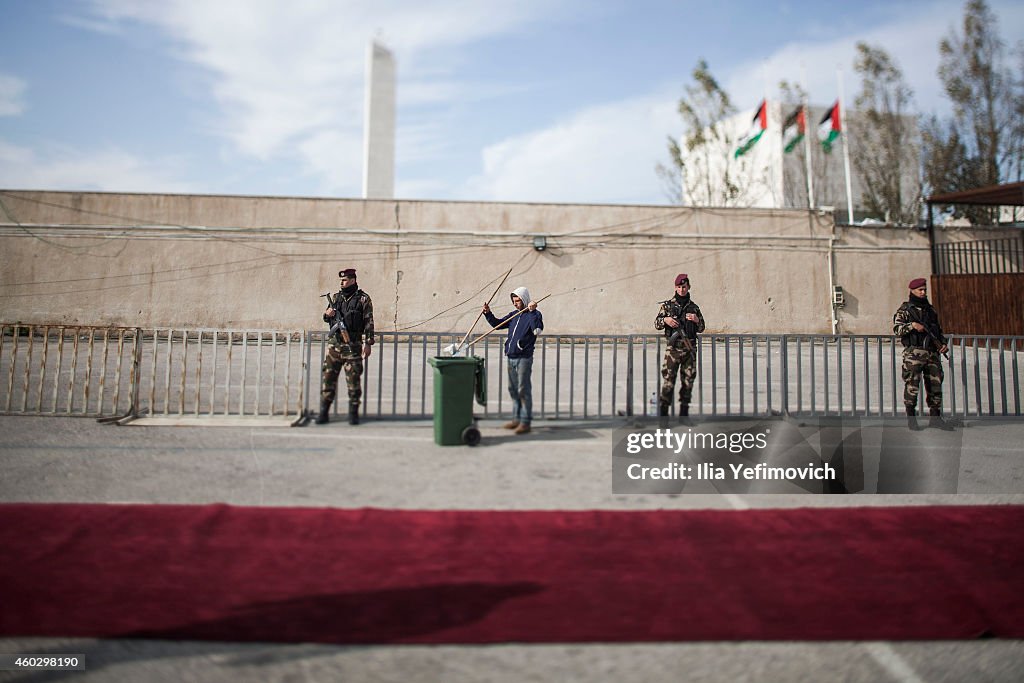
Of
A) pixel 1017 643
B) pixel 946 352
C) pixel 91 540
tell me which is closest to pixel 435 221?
pixel 946 352

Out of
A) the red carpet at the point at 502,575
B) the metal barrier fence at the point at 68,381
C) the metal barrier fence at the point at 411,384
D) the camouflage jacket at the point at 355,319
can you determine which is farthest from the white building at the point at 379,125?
the red carpet at the point at 502,575

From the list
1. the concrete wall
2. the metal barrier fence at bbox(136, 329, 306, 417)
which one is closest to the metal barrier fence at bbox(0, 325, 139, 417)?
the metal barrier fence at bbox(136, 329, 306, 417)

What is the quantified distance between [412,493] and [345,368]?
349cm

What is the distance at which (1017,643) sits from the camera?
3.08m

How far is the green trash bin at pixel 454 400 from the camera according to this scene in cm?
727

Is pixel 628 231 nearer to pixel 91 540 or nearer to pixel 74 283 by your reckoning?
pixel 74 283

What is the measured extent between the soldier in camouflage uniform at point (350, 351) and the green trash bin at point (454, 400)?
163cm

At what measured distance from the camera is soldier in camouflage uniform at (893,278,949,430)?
28.6 feet

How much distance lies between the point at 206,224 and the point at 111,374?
44.6 ft

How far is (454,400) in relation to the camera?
7.31m

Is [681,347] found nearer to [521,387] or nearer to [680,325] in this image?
[680,325]

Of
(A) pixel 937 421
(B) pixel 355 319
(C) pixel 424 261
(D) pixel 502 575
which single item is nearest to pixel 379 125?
(C) pixel 424 261

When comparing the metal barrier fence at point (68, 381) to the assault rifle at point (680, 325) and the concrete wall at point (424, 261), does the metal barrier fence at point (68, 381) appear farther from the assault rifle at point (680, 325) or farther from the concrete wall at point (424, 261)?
the concrete wall at point (424, 261)

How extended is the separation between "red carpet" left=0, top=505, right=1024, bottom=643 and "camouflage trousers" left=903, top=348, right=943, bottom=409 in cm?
435
